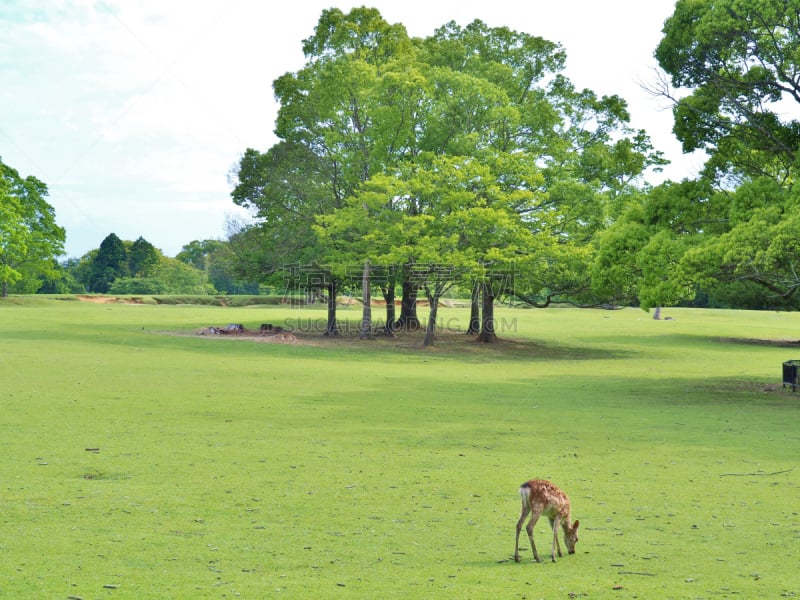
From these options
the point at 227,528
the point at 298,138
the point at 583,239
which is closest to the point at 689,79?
the point at 583,239

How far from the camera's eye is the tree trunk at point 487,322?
49000 millimetres

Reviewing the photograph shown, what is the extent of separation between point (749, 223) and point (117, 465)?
59.8 feet

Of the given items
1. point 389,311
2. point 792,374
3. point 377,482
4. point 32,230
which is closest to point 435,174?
point 389,311

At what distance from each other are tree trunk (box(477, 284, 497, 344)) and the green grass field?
62.2 feet

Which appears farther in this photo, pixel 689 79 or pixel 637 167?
pixel 637 167

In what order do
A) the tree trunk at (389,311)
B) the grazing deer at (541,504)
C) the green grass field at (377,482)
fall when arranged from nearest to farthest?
1. the green grass field at (377,482)
2. the grazing deer at (541,504)
3. the tree trunk at (389,311)

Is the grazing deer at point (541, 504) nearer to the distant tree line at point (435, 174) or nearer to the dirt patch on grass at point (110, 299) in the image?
the distant tree line at point (435, 174)

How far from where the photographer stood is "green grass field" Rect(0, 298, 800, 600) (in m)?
8.00

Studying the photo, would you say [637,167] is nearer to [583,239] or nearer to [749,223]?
[583,239]

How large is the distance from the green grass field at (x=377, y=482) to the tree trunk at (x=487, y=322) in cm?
1895

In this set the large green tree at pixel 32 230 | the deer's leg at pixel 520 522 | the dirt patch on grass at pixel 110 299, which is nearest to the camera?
the deer's leg at pixel 520 522

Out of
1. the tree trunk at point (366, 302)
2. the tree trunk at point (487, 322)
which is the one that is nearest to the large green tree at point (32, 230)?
the tree trunk at point (366, 302)

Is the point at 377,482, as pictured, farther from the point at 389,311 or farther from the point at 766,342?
the point at 766,342

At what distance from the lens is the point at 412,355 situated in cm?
4075
